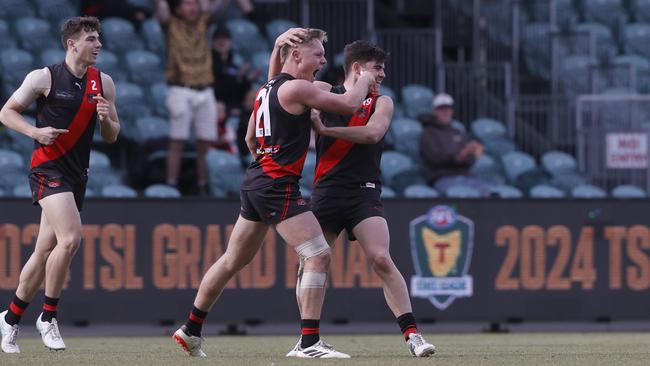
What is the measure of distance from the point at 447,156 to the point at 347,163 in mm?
7770

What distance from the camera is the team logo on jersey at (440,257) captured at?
51.5 ft

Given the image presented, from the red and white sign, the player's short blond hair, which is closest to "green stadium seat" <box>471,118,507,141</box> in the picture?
the red and white sign

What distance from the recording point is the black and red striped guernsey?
1051 cm

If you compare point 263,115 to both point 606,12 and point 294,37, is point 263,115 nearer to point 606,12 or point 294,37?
point 294,37

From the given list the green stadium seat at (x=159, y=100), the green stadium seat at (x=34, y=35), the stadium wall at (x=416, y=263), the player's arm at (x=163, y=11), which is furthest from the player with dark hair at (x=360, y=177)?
the green stadium seat at (x=34, y=35)

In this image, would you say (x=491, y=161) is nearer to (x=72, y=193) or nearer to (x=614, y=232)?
(x=614, y=232)

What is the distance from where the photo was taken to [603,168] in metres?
19.3

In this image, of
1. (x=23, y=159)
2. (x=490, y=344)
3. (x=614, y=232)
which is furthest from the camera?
(x=23, y=159)

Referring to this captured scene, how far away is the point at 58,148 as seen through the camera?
414 inches

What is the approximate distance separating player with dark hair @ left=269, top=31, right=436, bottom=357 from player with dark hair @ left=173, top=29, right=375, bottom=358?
0.36 metres

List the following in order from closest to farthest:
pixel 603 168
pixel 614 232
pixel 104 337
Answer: pixel 104 337 → pixel 614 232 → pixel 603 168

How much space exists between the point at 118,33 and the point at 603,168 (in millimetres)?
7062

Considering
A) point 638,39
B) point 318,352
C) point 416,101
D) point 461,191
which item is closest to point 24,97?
point 318,352

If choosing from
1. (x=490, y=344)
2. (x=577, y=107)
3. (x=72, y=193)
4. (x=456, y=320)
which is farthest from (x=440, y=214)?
(x=72, y=193)
